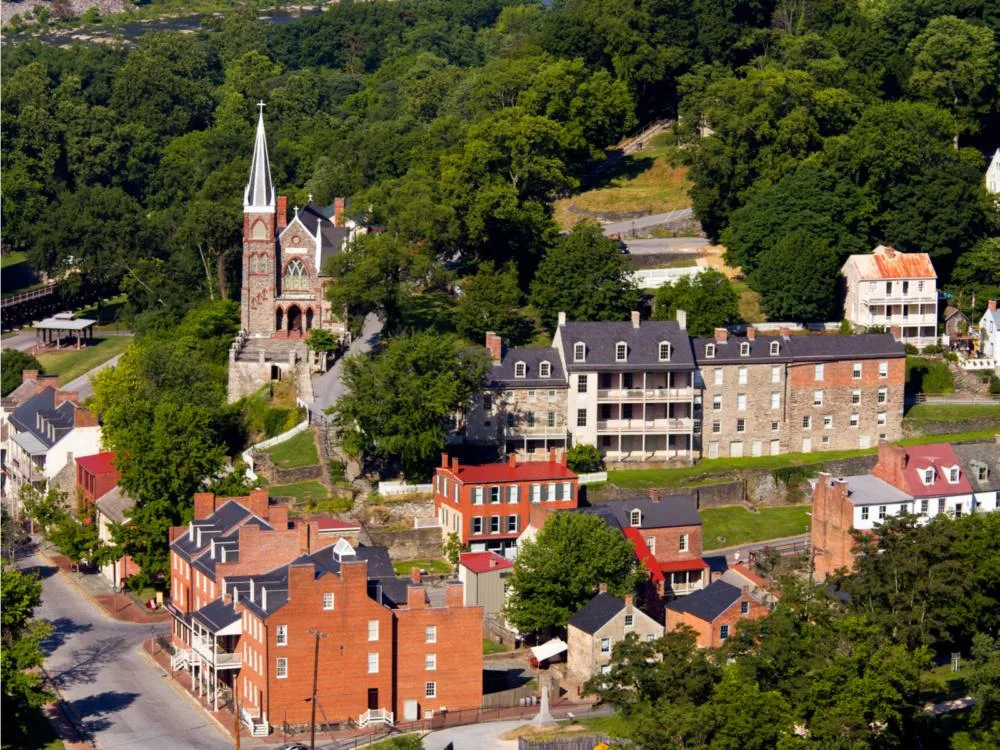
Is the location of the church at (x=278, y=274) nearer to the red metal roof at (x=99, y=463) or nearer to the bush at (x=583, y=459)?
the red metal roof at (x=99, y=463)

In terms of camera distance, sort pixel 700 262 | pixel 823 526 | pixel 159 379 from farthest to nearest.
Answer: pixel 700 262
pixel 159 379
pixel 823 526

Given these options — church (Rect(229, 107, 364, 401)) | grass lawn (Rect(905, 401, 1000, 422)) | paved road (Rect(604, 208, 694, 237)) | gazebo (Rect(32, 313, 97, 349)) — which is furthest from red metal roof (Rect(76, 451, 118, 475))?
grass lawn (Rect(905, 401, 1000, 422))

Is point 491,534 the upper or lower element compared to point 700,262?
lower

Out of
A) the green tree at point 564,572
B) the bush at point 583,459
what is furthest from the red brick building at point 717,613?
the bush at point 583,459

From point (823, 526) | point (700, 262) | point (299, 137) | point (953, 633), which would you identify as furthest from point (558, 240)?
point (299, 137)

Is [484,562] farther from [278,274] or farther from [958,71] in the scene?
[958,71]

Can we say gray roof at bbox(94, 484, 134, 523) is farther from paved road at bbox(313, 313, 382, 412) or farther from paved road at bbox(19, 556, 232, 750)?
paved road at bbox(313, 313, 382, 412)

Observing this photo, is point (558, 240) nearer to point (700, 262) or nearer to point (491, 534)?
point (700, 262)
